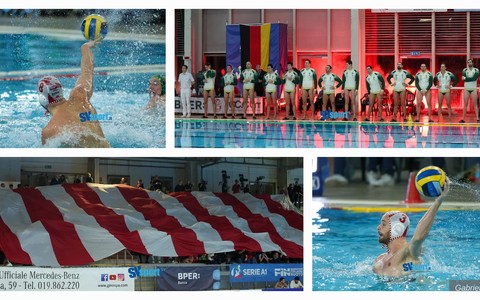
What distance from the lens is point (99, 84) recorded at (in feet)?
33.8

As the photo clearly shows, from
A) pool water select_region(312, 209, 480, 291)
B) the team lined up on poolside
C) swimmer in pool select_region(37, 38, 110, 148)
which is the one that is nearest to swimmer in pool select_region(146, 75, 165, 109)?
swimmer in pool select_region(37, 38, 110, 148)

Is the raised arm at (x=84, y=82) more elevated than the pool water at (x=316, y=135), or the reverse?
the raised arm at (x=84, y=82)

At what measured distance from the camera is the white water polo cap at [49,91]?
33.6 feet

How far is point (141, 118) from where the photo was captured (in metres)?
10.1

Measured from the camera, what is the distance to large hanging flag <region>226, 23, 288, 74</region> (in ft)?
52.6

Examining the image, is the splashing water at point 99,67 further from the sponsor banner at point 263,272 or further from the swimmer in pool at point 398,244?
the swimmer in pool at point 398,244

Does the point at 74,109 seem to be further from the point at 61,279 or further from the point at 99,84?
the point at 61,279

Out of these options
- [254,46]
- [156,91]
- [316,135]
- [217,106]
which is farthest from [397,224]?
[254,46]

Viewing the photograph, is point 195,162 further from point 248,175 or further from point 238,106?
point 238,106

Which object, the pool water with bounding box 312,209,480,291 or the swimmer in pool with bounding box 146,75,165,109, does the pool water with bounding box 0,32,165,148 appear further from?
the pool water with bounding box 312,209,480,291

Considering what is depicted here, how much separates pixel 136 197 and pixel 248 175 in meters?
1.44

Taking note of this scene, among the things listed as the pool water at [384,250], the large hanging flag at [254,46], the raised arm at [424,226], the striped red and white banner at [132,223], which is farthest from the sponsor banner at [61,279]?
the large hanging flag at [254,46]

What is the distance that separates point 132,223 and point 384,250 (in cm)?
256

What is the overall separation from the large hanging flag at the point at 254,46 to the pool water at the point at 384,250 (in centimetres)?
416
